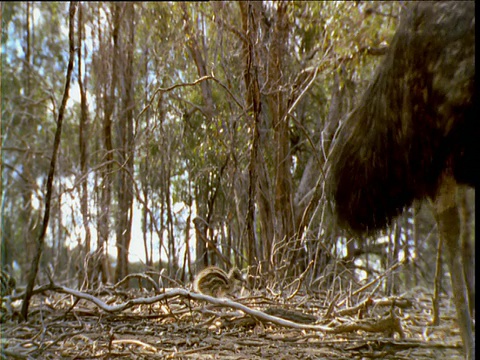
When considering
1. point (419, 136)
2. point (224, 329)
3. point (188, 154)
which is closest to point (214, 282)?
point (224, 329)

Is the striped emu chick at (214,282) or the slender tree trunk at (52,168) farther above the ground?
the slender tree trunk at (52,168)

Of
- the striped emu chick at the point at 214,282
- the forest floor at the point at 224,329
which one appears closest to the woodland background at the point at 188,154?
the striped emu chick at the point at 214,282

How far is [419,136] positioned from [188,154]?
3.41ft

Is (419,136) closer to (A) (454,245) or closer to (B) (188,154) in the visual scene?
(A) (454,245)

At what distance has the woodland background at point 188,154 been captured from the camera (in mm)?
2197

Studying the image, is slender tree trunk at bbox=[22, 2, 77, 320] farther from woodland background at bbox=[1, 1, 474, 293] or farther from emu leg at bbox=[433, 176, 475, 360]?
emu leg at bbox=[433, 176, 475, 360]

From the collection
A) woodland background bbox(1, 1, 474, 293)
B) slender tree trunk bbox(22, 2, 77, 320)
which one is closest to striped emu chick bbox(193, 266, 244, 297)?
woodland background bbox(1, 1, 474, 293)

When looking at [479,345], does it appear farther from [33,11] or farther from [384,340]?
[33,11]

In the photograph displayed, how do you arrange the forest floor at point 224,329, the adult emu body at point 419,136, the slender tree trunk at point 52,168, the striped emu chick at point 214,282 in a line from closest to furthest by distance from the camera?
1. the adult emu body at point 419,136
2. the forest floor at point 224,329
3. the striped emu chick at point 214,282
4. the slender tree trunk at point 52,168

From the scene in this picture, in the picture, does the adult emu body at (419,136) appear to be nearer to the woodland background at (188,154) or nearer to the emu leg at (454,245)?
the emu leg at (454,245)

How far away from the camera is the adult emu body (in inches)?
62.3

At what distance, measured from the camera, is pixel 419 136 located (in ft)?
5.71

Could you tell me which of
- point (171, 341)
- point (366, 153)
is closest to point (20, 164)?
point (171, 341)

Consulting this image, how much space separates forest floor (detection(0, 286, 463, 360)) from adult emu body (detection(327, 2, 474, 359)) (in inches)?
10.3
